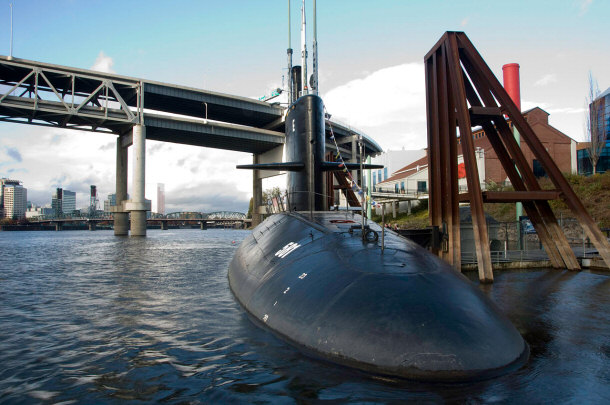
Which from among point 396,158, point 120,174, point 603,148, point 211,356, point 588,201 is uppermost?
point 396,158

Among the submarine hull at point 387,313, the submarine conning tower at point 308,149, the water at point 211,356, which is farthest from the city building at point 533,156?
the submarine hull at point 387,313

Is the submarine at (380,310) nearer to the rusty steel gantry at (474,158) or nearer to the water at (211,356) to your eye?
the water at (211,356)

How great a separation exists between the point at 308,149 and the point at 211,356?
7.88 metres

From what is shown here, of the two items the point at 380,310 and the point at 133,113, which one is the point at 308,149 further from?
the point at 133,113

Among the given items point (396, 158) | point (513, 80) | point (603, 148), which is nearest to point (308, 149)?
point (513, 80)

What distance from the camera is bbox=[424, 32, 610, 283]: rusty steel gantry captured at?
13344 mm

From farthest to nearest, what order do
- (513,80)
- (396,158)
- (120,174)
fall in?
(396,158), (120,174), (513,80)

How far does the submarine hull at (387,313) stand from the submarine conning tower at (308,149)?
5.03m

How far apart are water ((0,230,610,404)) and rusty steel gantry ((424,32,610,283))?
286 cm

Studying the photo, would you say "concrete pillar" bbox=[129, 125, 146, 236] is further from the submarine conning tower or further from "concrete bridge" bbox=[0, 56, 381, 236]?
the submarine conning tower

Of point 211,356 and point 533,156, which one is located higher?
point 533,156

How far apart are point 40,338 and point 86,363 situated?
2.05 m

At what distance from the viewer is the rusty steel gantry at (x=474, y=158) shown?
43.8 ft

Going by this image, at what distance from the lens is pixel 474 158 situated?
43.1 ft
